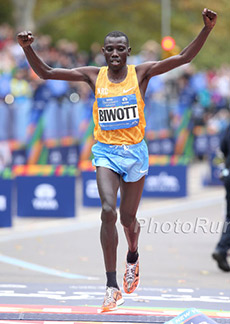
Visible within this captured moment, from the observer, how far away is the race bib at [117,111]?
7219 mm

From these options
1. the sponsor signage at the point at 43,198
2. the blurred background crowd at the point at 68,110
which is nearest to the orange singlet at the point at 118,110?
the sponsor signage at the point at 43,198

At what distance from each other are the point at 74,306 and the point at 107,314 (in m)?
0.51

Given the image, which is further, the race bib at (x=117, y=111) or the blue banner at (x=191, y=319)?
the race bib at (x=117, y=111)

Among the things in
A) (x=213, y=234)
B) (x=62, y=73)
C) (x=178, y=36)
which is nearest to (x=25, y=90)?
(x=213, y=234)

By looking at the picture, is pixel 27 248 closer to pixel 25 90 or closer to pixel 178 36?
pixel 25 90

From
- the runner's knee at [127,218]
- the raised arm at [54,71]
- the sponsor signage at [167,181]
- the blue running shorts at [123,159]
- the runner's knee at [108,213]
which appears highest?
the raised arm at [54,71]

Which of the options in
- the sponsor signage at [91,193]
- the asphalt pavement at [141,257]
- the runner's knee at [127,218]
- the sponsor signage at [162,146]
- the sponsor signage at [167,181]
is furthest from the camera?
the sponsor signage at [162,146]

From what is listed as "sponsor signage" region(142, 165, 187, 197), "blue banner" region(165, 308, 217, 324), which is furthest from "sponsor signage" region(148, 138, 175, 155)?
"blue banner" region(165, 308, 217, 324)

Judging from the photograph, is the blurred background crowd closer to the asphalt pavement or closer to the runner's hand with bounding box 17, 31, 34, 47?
the asphalt pavement

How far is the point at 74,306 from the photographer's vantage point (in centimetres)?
716

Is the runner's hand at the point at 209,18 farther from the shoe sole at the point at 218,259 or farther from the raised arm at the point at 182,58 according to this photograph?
the shoe sole at the point at 218,259

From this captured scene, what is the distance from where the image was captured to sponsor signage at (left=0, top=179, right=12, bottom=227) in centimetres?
1270

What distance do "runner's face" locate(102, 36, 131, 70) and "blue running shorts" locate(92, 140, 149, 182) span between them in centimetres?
66

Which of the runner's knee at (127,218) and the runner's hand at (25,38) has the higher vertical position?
the runner's hand at (25,38)
